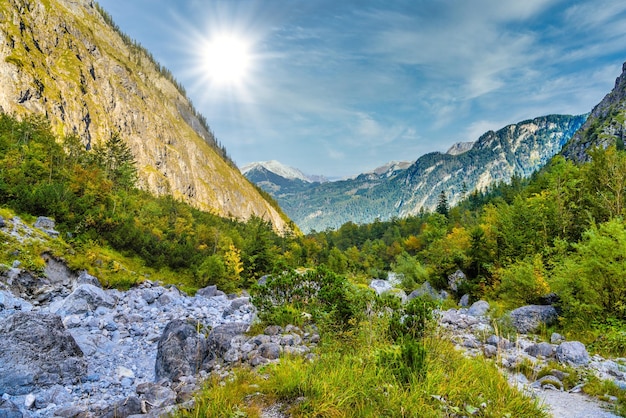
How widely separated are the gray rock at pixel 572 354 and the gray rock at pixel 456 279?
17671 mm

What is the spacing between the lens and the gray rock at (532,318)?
1159 cm

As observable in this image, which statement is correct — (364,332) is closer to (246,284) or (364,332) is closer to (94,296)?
(94,296)

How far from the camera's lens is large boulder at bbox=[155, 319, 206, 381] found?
27.7 feet

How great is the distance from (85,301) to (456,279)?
2454 centimetres

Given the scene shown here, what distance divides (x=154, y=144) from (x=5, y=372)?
15471 centimetres

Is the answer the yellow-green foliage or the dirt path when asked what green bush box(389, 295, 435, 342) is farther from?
the dirt path

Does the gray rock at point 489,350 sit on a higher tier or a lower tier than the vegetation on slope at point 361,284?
lower

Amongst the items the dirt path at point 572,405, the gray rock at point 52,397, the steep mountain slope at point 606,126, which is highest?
the steep mountain slope at point 606,126

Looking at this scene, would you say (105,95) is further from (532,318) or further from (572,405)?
(572,405)

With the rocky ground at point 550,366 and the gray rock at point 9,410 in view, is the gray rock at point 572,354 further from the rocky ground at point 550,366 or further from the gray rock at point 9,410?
the gray rock at point 9,410

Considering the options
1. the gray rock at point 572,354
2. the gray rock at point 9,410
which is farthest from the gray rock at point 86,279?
the gray rock at point 572,354

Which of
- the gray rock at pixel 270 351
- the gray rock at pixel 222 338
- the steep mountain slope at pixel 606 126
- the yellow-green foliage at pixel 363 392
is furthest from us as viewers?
the steep mountain slope at pixel 606 126

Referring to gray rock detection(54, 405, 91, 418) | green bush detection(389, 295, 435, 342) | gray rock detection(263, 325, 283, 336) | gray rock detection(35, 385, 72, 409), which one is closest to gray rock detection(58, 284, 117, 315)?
gray rock detection(35, 385, 72, 409)

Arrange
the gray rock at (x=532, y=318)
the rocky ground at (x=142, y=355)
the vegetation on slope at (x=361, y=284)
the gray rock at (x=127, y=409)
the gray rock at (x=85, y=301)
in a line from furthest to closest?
the gray rock at (x=85, y=301) → the gray rock at (x=532, y=318) → the rocky ground at (x=142, y=355) → the gray rock at (x=127, y=409) → the vegetation on slope at (x=361, y=284)
